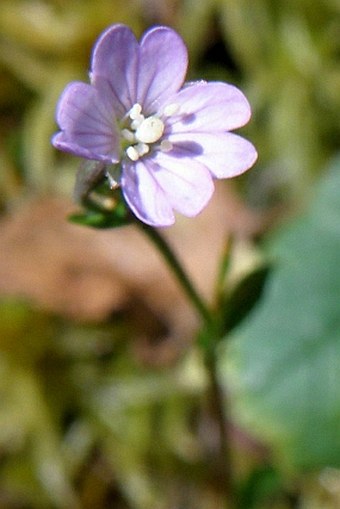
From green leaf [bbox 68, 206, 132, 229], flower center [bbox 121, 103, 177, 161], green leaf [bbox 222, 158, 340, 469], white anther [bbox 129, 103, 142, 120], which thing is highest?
white anther [bbox 129, 103, 142, 120]

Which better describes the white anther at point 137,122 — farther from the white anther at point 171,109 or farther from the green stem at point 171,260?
the green stem at point 171,260

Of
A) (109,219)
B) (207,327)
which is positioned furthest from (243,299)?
(109,219)

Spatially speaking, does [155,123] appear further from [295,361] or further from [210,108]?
[295,361]

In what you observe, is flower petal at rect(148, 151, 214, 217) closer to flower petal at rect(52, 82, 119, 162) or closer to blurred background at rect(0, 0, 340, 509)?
flower petal at rect(52, 82, 119, 162)

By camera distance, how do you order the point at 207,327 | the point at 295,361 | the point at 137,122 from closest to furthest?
the point at 137,122, the point at 207,327, the point at 295,361

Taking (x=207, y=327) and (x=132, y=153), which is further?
(x=207, y=327)

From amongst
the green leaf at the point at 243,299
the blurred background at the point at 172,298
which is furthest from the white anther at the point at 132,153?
the blurred background at the point at 172,298

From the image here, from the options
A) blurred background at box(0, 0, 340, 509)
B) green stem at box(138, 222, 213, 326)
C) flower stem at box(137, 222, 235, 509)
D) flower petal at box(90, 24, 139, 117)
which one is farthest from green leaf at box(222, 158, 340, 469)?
flower petal at box(90, 24, 139, 117)

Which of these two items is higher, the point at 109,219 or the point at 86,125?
the point at 86,125
